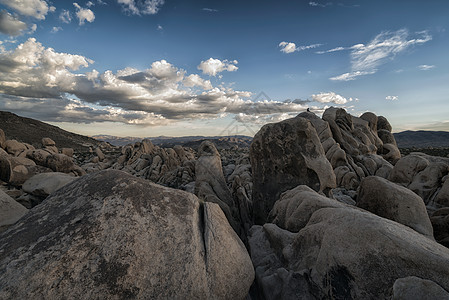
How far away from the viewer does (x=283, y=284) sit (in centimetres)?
480

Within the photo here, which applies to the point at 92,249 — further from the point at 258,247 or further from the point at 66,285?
the point at 258,247

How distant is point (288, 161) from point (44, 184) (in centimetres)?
1236

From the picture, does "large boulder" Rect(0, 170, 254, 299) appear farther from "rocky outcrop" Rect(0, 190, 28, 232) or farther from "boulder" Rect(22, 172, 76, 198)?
"boulder" Rect(22, 172, 76, 198)

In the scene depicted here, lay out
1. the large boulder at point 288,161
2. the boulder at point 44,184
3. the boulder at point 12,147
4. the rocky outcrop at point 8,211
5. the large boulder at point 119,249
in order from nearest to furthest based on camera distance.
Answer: the large boulder at point 119,249
the rocky outcrop at point 8,211
the large boulder at point 288,161
the boulder at point 44,184
the boulder at point 12,147

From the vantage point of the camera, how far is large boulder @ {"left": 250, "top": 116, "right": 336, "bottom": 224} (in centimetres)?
1022

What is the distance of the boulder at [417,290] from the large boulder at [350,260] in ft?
1.24

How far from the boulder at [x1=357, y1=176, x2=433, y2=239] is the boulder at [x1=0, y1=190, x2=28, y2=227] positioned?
1161 cm

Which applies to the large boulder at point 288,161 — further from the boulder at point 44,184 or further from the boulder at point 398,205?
the boulder at point 44,184

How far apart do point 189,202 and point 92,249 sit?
2016 millimetres

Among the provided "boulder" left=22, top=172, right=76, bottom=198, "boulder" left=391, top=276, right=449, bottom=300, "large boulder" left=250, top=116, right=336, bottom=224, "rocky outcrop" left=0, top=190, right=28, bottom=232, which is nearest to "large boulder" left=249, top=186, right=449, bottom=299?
"boulder" left=391, top=276, right=449, bottom=300

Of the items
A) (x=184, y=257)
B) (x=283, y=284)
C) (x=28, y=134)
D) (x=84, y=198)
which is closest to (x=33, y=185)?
(x=84, y=198)

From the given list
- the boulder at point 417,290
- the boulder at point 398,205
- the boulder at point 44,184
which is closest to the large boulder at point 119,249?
the boulder at point 417,290

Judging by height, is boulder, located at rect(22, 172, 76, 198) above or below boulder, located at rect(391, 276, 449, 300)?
below

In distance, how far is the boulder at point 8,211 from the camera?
6927 millimetres
